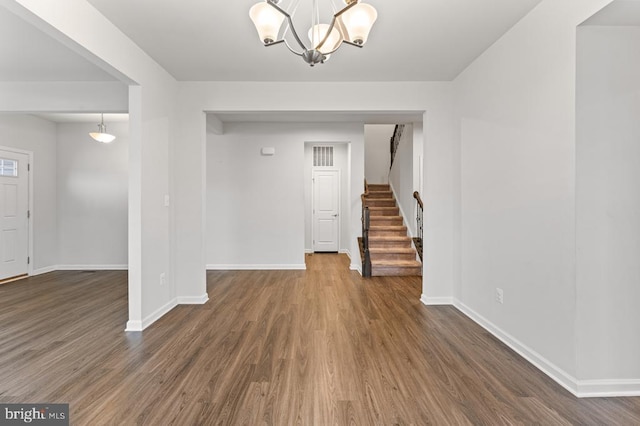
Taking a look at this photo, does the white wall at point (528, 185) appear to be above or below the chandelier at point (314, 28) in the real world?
below

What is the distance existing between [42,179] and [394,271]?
656cm

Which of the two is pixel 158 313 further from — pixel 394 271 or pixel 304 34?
pixel 394 271

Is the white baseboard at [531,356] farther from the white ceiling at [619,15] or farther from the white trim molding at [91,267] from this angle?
the white trim molding at [91,267]

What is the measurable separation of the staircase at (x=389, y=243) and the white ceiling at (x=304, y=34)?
2996mm

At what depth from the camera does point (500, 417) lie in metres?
1.74

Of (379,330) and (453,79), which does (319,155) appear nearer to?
(453,79)

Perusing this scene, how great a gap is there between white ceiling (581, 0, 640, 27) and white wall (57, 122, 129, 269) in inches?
266

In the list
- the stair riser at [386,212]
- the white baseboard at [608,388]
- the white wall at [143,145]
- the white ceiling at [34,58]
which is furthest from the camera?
the stair riser at [386,212]

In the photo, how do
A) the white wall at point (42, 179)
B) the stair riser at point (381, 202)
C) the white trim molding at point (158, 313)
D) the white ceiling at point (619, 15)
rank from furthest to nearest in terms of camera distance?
the stair riser at point (381, 202) < the white wall at point (42, 179) < the white trim molding at point (158, 313) < the white ceiling at point (619, 15)

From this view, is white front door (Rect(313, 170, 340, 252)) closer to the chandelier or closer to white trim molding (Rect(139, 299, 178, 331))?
white trim molding (Rect(139, 299, 178, 331))

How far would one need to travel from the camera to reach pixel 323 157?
784 centimetres

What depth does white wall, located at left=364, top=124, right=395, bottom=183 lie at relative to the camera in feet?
29.6

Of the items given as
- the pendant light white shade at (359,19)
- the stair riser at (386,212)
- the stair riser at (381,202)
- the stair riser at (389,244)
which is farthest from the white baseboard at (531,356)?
the stair riser at (381,202)

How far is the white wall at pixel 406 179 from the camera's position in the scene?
6363 millimetres
